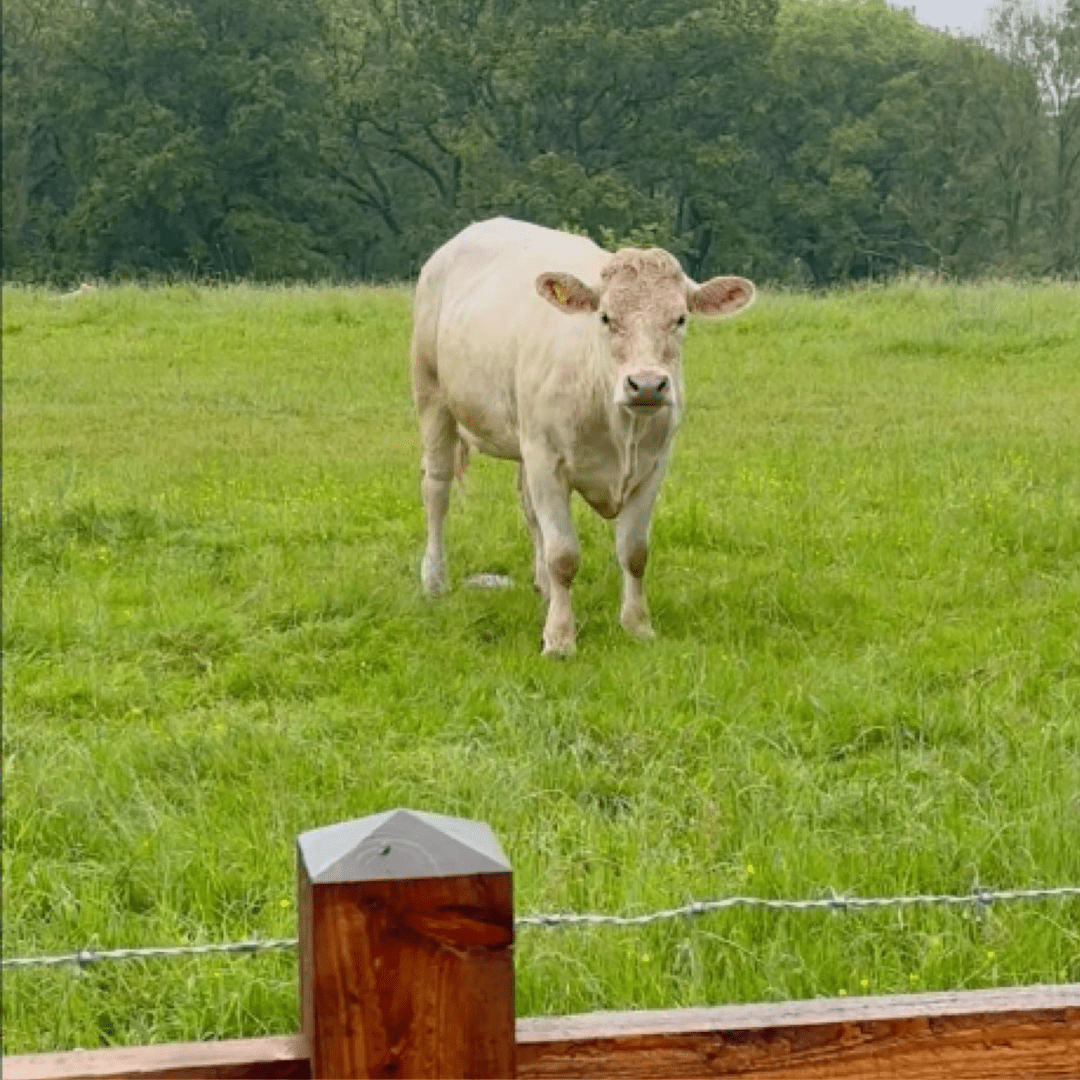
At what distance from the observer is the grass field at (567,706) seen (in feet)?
12.9

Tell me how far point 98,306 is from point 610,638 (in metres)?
15.0

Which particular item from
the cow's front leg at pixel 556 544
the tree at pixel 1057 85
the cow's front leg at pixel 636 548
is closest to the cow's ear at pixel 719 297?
the cow's front leg at pixel 636 548

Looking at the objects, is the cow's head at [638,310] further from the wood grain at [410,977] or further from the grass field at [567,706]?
the wood grain at [410,977]

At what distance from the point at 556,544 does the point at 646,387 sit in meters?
1.06

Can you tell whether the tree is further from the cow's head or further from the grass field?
the cow's head

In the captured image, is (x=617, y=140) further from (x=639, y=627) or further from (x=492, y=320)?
(x=639, y=627)

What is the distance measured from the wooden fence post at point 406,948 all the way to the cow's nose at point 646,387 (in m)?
4.67

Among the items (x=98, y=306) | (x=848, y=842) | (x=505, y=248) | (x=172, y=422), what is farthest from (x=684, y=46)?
(x=848, y=842)

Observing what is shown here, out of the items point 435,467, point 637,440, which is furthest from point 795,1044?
point 435,467

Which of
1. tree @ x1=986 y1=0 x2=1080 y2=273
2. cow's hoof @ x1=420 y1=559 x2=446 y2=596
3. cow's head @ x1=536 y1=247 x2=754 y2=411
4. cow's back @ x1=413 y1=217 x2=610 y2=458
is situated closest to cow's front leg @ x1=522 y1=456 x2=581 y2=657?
cow's back @ x1=413 y1=217 x2=610 y2=458

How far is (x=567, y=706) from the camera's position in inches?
233

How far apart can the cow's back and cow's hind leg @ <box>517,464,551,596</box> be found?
28cm

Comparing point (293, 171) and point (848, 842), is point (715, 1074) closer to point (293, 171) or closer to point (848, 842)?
point (848, 842)

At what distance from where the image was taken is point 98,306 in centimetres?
2086
